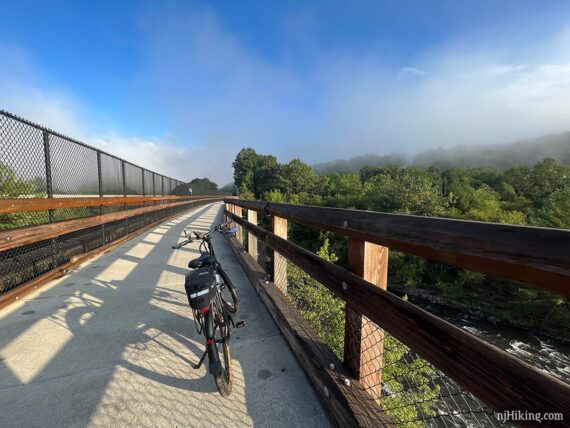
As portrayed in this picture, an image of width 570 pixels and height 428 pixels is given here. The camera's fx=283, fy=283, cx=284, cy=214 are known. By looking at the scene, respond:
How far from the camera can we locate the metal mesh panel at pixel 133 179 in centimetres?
960

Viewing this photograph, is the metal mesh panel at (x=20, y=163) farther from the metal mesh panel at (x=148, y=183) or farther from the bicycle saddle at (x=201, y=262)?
the metal mesh panel at (x=148, y=183)

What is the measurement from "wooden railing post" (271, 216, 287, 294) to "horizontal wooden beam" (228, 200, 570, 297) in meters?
1.76

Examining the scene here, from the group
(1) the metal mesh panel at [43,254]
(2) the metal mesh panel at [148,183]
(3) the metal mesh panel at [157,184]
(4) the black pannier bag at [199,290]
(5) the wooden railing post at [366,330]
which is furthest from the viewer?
(3) the metal mesh panel at [157,184]

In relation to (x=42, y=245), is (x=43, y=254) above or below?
below

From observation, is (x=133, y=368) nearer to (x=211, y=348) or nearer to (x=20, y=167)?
(x=211, y=348)

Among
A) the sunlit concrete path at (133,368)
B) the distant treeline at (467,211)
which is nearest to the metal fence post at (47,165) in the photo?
the sunlit concrete path at (133,368)

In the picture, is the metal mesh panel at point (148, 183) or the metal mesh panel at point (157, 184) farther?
the metal mesh panel at point (157, 184)

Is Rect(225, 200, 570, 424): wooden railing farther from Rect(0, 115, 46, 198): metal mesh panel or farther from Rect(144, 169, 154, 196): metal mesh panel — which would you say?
Rect(144, 169, 154, 196): metal mesh panel

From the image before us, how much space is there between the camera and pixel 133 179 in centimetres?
1034

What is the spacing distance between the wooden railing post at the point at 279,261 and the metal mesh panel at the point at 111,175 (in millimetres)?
6053

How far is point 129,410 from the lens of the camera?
1.86 m

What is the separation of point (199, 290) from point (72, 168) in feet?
17.3

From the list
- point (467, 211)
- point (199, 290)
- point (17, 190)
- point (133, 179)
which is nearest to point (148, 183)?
point (133, 179)

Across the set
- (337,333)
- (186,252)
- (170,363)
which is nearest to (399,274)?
(337,333)
